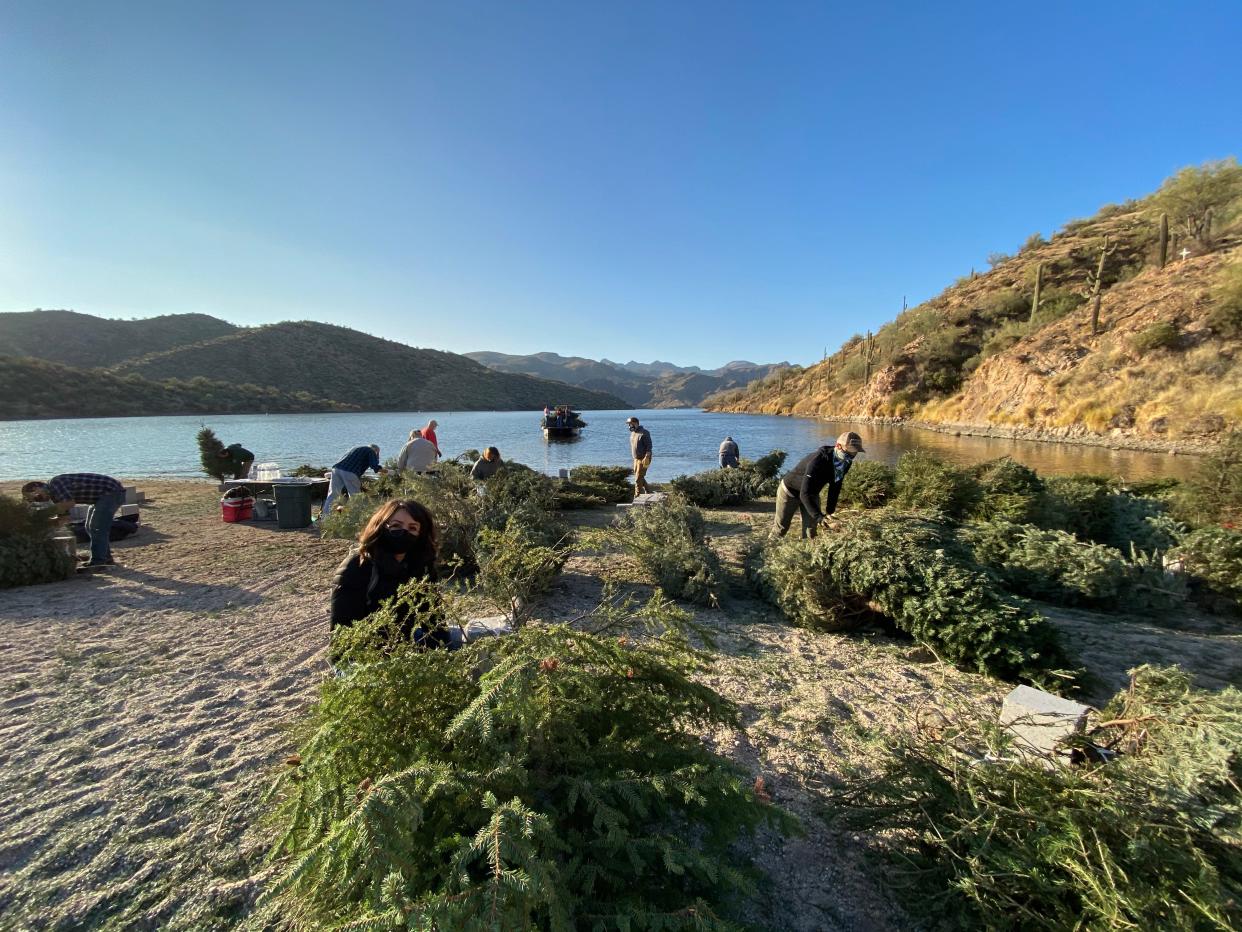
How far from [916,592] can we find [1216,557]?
153 inches

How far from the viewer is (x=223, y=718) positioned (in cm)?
354

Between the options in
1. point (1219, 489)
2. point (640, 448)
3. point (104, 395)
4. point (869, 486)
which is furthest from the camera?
point (104, 395)

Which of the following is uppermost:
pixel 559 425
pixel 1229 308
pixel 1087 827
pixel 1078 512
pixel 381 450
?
pixel 1229 308

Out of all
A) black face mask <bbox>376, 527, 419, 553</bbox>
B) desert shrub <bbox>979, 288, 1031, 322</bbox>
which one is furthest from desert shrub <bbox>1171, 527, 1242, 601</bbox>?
desert shrub <bbox>979, 288, 1031, 322</bbox>

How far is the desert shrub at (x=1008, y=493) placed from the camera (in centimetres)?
730

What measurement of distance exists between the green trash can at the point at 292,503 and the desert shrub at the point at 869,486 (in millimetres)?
9527

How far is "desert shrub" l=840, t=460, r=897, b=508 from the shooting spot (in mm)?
9508

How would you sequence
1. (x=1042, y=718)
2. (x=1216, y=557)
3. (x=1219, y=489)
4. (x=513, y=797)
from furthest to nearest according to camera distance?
(x=1219, y=489) → (x=1216, y=557) → (x=1042, y=718) → (x=513, y=797)

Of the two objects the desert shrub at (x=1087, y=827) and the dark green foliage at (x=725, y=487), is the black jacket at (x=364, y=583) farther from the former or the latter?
the dark green foliage at (x=725, y=487)

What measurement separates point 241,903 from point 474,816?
152 centimetres

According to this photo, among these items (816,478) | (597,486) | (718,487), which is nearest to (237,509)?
(597,486)

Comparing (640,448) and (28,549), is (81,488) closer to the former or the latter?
(28,549)

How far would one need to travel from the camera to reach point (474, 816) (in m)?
1.52

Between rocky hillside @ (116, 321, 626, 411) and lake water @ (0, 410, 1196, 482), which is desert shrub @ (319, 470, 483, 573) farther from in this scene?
rocky hillside @ (116, 321, 626, 411)
